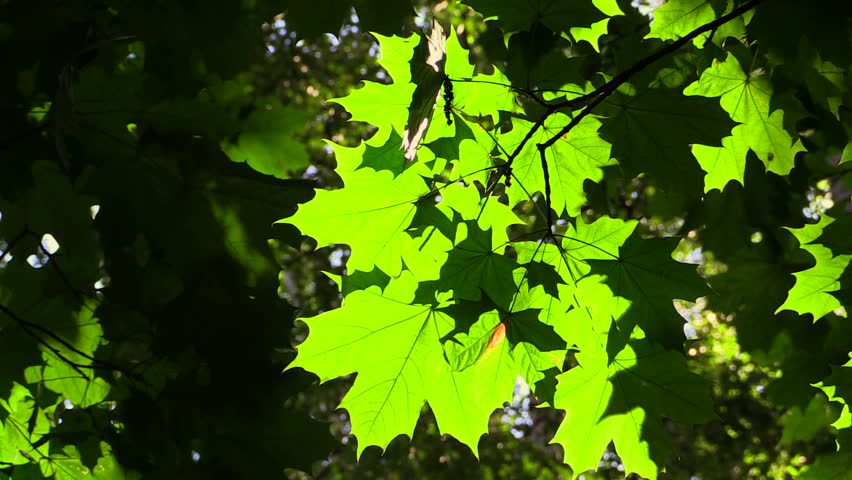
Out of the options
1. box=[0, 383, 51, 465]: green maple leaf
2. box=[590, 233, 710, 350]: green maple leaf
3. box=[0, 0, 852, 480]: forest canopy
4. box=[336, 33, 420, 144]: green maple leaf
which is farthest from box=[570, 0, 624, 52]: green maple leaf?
box=[0, 383, 51, 465]: green maple leaf

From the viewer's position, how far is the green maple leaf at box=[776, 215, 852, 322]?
175cm

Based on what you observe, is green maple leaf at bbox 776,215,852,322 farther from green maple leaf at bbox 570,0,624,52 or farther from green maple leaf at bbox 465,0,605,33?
green maple leaf at bbox 465,0,605,33

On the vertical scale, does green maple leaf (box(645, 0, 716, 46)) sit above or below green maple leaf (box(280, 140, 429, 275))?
above

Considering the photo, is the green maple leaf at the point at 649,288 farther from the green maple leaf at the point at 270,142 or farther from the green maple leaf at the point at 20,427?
the green maple leaf at the point at 20,427

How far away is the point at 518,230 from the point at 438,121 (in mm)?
5236

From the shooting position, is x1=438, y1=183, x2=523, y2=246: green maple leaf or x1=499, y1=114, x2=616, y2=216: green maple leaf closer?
x1=438, y1=183, x2=523, y2=246: green maple leaf

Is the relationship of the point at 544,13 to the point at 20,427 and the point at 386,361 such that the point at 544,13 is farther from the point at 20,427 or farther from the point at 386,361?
the point at 20,427

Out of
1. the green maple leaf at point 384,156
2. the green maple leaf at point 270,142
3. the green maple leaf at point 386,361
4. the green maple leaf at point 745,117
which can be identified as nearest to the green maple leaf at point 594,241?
the green maple leaf at point 386,361

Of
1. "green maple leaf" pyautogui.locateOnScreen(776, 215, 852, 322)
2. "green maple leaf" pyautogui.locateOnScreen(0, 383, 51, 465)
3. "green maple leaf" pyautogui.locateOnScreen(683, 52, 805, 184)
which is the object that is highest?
"green maple leaf" pyautogui.locateOnScreen(683, 52, 805, 184)

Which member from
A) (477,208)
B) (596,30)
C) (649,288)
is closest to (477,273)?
(477,208)

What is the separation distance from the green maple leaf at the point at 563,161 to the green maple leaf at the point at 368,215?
0.30 metres

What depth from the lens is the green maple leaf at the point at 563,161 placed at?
1669 millimetres

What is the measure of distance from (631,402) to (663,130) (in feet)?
1.87

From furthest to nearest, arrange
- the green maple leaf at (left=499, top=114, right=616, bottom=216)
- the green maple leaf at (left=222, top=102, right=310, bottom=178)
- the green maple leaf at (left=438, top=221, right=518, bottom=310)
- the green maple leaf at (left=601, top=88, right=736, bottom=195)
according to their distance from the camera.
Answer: the green maple leaf at (left=222, top=102, right=310, bottom=178) → the green maple leaf at (left=499, top=114, right=616, bottom=216) → the green maple leaf at (left=601, top=88, right=736, bottom=195) → the green maple leaf at (left=438, top=221, right=518, bottom=310)
